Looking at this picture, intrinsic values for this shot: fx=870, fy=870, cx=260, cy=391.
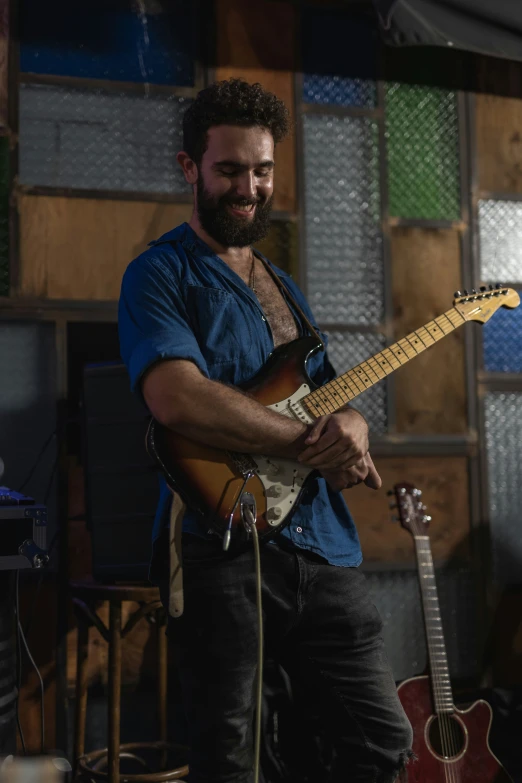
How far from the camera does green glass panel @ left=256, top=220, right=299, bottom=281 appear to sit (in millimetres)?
3854

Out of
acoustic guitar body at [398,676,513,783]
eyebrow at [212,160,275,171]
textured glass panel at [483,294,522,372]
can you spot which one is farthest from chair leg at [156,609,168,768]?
textured glass panel at [483,294,522,372]

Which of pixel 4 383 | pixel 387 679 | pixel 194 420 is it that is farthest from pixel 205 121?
pixel 4 383

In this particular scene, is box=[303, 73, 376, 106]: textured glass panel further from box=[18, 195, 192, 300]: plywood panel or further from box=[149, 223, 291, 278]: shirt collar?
→ box=[149, 223, 291, 278]: shirt collar

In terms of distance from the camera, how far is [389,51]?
4.08 metres

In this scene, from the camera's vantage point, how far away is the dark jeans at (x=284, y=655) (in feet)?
6.21

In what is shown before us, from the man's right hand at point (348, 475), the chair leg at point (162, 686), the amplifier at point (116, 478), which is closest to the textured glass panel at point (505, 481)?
the chair leg at point (162, 686)

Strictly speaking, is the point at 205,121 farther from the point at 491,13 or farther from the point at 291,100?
the point at 491,13

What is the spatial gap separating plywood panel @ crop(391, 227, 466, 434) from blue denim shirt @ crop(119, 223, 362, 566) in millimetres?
1830

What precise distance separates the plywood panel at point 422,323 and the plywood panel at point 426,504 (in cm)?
18

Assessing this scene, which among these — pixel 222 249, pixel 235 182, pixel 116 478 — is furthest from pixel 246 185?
pixel 116 478

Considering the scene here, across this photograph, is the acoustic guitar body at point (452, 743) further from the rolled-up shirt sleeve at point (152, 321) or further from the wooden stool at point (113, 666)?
the rolled-up shirt sleeve at point (152, 321)

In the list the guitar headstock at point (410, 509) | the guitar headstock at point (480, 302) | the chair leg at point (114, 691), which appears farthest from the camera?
the guitar headstock at point (410, 509)

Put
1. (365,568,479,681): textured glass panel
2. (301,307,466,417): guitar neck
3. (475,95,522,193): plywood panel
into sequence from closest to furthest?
(301,307,466,417): guitar neck → (365,568,479,681): textured glass panel → (475,95,522,193): plywood panel

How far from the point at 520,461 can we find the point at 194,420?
8.33ft
